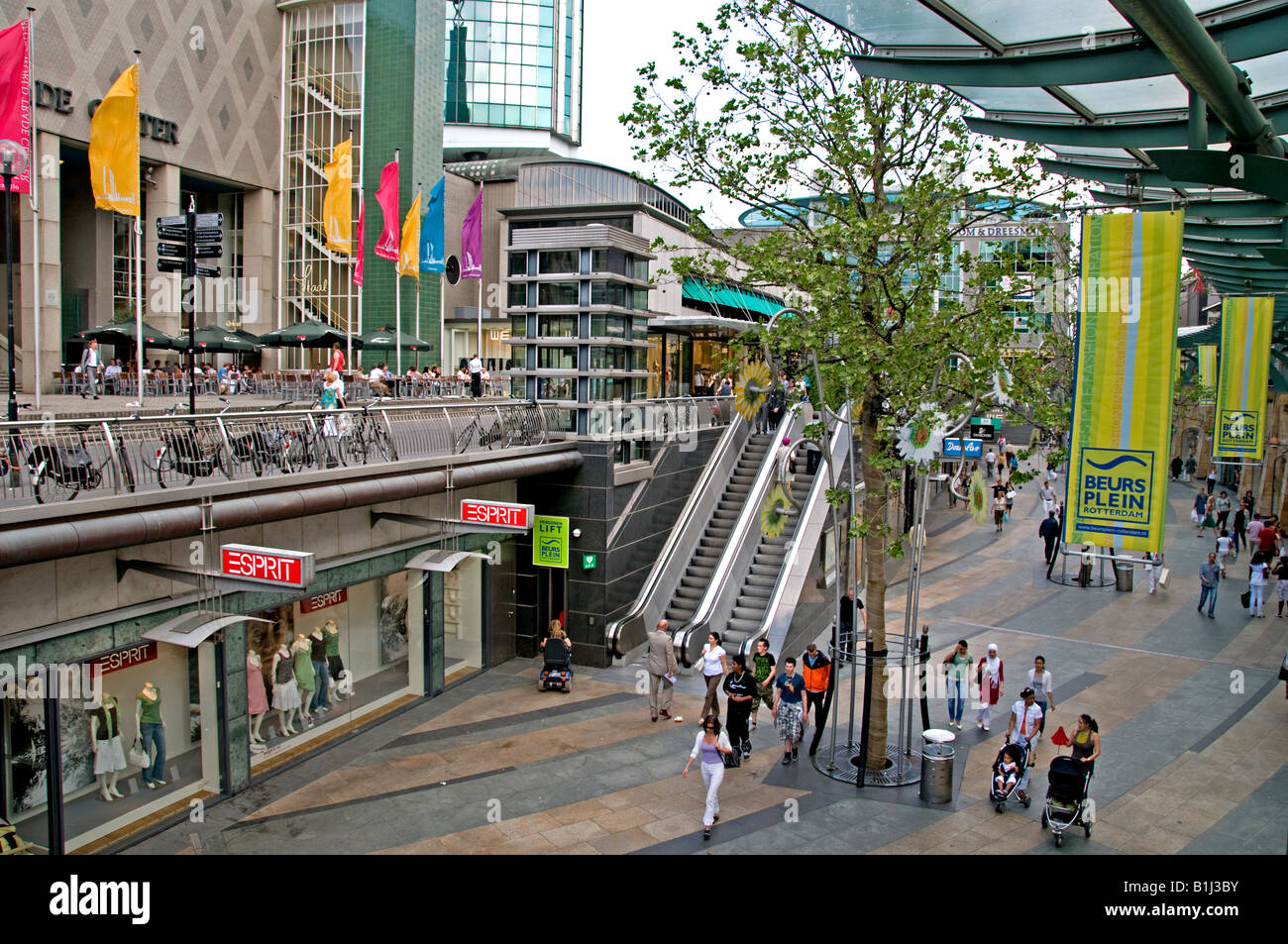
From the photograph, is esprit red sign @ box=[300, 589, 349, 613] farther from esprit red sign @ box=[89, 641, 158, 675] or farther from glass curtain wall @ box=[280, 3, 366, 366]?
glass curtain wall @ box=[280, 3, 366, 366]

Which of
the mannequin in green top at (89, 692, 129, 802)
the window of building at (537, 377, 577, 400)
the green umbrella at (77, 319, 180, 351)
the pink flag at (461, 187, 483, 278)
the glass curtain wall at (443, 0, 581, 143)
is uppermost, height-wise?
the glass curtain wall at (443, 0, 581, 143)

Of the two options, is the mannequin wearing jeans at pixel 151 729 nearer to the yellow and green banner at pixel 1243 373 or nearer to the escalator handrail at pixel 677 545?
the escalator handrail at pixel 677 545

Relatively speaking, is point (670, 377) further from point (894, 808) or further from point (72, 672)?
point (72, 672)

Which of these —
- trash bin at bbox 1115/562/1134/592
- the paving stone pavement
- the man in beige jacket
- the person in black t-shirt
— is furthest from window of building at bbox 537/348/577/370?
trash bin at bbox 1115/562/1134/592

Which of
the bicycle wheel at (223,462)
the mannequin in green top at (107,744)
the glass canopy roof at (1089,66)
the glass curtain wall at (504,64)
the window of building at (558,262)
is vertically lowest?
the mannequin in green top at (107,744)

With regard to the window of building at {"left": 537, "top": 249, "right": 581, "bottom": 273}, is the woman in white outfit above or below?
below

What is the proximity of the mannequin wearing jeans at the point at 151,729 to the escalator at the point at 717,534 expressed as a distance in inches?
420

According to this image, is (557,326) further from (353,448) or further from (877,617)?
(877,617)

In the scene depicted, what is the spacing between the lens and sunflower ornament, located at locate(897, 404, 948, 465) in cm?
1255

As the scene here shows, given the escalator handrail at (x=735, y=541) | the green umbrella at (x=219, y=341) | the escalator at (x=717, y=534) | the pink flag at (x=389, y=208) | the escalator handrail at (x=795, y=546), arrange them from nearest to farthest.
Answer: the escalator handrail at (x=795, y=546)
the escalator handrail at (x=735, y=541)
the escalator at (x=717, y=534)
the pink flag at (x=389, y=208)
the green umbrella at (x=219, y=341)

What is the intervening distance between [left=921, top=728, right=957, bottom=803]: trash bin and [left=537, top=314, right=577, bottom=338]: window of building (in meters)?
11.2

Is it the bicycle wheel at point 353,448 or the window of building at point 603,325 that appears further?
the window of building at point 603,325

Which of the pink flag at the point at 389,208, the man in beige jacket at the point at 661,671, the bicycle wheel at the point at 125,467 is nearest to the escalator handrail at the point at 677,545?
the man in beige jacket at the point at 661,671

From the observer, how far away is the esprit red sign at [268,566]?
35.0 feet
